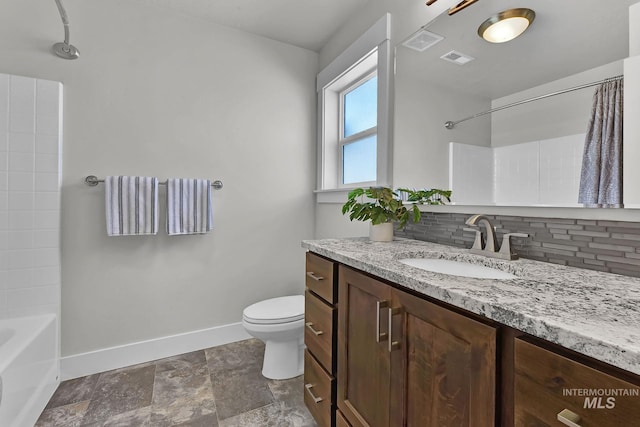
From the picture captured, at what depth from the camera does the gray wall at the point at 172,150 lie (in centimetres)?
176

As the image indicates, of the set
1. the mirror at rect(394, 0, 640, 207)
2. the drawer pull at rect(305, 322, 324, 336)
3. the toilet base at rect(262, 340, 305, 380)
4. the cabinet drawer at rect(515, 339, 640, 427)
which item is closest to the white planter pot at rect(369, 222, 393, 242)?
the mirror at rect(394, 0, 640, 207)

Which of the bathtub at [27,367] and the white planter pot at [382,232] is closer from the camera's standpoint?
the bathtub at [27,367]

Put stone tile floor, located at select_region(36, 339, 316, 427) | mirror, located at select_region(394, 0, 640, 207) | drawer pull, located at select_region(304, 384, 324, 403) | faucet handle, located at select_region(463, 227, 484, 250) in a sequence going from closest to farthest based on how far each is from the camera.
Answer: mirror, located at select_region(394, 0, 640, 207)
faucet handle, located at select_region(463, 227, 484, 250)
drawer pull, located at select_region(304, 384, 324, 403)
stone tile floor, located at select_region(36, 339, 316, 427)

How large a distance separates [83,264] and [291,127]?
1.69m

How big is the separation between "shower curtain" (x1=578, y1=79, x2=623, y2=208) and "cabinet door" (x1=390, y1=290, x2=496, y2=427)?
2.08 feet

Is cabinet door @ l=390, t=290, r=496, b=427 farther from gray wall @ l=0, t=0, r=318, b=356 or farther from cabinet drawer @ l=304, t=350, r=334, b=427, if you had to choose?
gray wall @ l=0, t=0, r=318, b=356

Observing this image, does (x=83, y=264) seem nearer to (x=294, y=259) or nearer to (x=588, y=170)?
(x=294, y=259)

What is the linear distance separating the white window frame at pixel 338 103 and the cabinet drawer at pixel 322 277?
2.31 ft

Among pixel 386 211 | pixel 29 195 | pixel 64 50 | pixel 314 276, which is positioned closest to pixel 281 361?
pixel 314 276

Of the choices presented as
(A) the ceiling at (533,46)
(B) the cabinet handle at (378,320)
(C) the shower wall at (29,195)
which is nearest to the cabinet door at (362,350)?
(B) the cabinet handle at (378,320)

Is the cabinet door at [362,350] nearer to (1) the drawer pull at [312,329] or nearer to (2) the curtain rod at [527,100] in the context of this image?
(1) the drawer pull at [312,329]

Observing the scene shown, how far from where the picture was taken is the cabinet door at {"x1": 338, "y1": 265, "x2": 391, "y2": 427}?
90 cm

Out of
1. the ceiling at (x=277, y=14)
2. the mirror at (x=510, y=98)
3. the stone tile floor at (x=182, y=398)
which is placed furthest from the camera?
the ceiling at (x=277, y=14)

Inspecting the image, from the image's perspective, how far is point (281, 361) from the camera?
5.79ft
